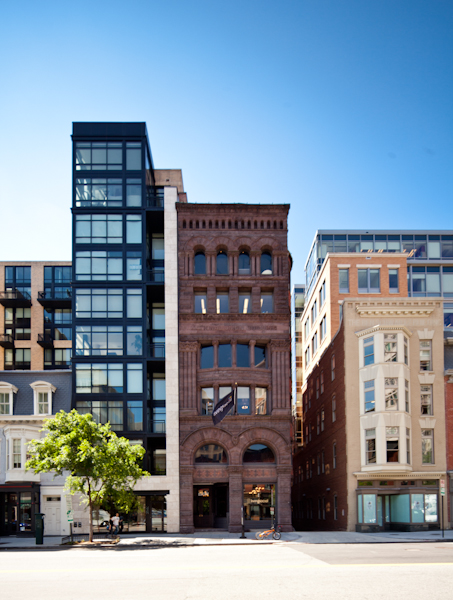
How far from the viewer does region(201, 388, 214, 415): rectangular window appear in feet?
148

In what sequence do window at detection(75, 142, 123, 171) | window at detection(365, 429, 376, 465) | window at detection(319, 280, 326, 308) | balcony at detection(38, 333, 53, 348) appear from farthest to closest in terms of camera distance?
balcony at detection(38, 333, 53, 348) < window at detection(319, 280, 326, 308) < window at detection(75, 142, 123, 171) < window at detection(365, 429, 376, 465)

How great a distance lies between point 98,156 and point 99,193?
9.93ft

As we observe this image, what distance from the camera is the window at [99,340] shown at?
46344 mm

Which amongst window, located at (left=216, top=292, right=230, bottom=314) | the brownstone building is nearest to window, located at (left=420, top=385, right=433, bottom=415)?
the brownstone building

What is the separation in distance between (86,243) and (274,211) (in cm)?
1490

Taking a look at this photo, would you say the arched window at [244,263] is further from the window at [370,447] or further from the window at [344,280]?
the window at [370,447]

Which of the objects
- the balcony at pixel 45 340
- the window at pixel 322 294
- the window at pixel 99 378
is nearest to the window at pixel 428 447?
the window at pixel 322 294

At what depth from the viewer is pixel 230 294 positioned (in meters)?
46.9

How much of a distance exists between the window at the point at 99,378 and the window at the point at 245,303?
33.5ft

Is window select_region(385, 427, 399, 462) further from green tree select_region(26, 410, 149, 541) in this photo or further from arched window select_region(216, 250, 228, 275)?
green tree select_region(26, 410, 149, 541)

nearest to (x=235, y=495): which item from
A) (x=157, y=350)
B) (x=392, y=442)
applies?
(x=392, y=442)

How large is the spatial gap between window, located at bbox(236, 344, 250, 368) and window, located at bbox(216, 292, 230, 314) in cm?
299

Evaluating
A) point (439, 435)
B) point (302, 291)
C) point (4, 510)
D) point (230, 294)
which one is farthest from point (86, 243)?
point (302, 291)

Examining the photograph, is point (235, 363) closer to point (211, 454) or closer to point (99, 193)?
point (211, 454)
